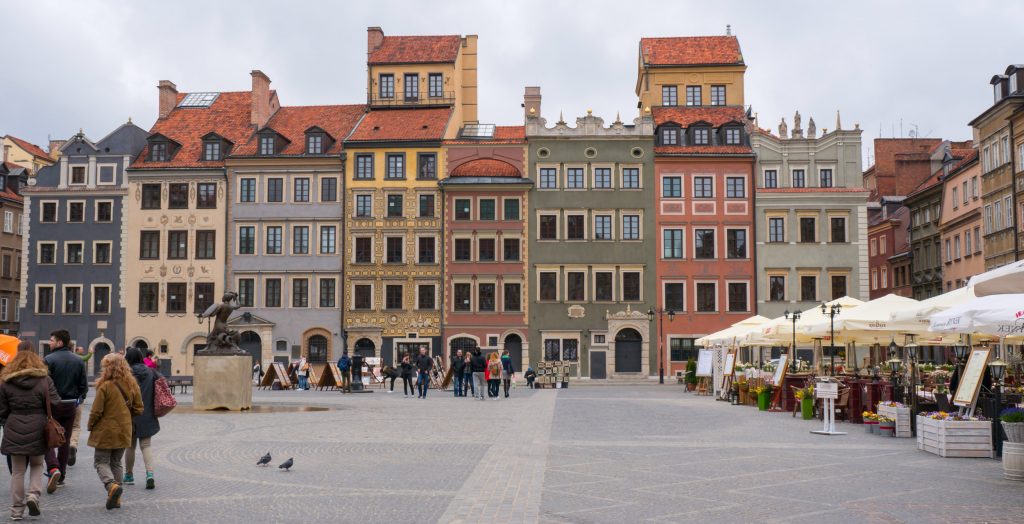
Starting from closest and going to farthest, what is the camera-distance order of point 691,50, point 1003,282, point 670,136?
point 1003,282 < point 670,136 < point 691,50

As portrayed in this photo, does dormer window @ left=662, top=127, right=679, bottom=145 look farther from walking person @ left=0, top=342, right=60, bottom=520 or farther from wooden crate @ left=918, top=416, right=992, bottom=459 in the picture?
walking person @ left=0, top=342, right=60, bottom=520

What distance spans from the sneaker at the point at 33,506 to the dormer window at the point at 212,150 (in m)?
48.5

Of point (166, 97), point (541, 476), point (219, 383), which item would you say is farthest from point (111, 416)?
point (166, 97)

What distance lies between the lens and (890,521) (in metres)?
9.75

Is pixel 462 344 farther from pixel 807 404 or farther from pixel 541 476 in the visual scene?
pixel 541 476

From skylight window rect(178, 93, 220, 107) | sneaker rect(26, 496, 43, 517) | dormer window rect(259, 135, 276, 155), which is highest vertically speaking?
skylight window rect(178, 93, 220, 107)

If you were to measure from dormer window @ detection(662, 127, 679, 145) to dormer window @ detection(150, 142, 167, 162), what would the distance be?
1058 inches

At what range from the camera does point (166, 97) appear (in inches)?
2410

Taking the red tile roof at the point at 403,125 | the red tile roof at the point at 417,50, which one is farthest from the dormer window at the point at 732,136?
the red tile roof at the point at 417,50

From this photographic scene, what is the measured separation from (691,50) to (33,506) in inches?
2110

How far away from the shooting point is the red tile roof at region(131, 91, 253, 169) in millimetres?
56531

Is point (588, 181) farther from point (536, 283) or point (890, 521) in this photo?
point (890, 521)

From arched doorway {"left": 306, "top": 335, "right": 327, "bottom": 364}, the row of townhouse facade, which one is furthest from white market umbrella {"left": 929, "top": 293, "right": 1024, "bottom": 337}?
arched doorway {"left": 306, "top": 335, "right": 327, "bottom": 364}

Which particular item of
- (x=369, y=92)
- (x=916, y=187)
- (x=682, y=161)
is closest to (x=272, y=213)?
(x=369, y=92)
